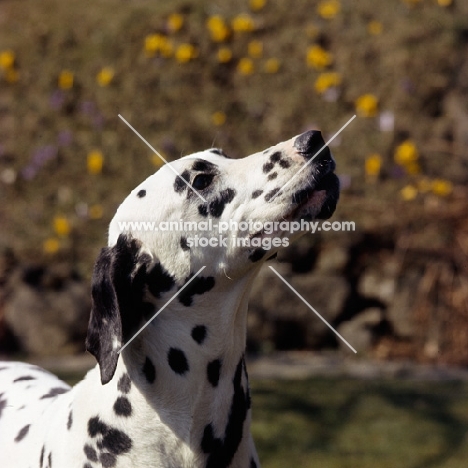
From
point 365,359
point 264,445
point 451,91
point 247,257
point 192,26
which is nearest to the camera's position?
point 247,257

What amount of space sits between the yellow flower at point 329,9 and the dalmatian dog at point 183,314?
6.81 meters

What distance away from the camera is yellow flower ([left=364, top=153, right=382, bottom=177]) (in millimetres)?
8805

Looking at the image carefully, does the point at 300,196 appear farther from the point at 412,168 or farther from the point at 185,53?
the point at 185,53

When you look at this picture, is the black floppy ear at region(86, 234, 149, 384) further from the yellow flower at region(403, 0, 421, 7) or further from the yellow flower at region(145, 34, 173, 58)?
the yellow flower at region(403, 0, 421, 7)

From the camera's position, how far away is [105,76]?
9.80 m

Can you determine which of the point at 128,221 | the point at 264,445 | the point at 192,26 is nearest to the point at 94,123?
the point at 192,26

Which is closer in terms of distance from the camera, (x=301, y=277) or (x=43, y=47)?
(x=301, y=277)

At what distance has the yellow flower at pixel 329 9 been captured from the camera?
9789 mm

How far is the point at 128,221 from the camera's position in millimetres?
3383

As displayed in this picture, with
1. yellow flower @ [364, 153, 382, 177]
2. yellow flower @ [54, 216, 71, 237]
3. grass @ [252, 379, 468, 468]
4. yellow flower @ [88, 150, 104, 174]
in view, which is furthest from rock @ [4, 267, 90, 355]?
yellow flower @ [364, 153, 382, 177]

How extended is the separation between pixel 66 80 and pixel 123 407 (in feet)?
23.8

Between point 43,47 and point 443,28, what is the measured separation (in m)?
4.77

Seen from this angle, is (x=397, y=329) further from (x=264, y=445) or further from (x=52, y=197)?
(x=52, y=197)

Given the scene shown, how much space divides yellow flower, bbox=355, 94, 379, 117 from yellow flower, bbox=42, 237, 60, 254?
362cm
